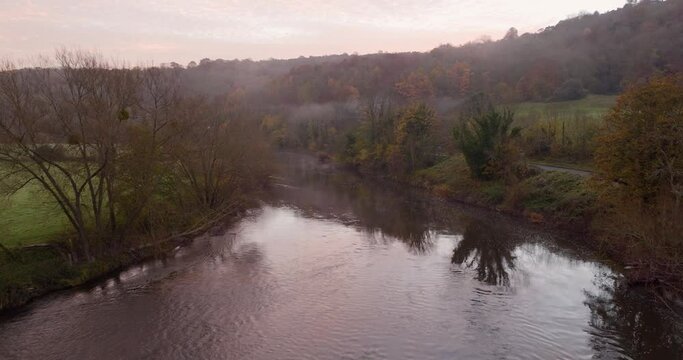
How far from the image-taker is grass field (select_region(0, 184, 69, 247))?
2255 cm

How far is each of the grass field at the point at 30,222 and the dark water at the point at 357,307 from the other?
4514 millimetres

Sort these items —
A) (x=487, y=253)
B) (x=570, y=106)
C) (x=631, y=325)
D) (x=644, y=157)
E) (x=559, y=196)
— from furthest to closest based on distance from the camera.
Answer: (x=570, y=106), (x=559, y=196), (x=487, y=253), (x=644, y=157), (x=631, y=325)

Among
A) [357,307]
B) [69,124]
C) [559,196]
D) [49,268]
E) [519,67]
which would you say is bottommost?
[357,307]

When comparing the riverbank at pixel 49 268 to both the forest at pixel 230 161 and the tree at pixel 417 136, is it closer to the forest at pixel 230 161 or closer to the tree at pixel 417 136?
the forest at pixel 230 161

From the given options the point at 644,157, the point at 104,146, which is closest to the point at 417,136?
the point at 644,157

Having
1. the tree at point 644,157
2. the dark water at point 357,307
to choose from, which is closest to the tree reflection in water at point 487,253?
the dark water at point 357,307

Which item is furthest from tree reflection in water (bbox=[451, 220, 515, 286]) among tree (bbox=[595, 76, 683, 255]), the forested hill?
the forested hill

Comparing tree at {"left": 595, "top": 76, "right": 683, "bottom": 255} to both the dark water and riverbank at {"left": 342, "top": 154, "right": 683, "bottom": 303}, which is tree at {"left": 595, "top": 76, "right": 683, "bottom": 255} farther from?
the dark water

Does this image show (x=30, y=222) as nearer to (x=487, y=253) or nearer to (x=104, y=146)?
(x=104, y=146)

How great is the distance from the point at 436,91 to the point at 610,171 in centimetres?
7552

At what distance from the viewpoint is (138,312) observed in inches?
703

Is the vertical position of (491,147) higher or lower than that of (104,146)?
lower

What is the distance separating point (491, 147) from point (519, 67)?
64.7 m

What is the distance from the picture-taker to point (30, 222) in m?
24.9
